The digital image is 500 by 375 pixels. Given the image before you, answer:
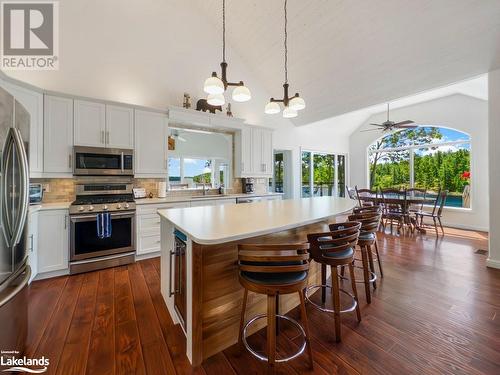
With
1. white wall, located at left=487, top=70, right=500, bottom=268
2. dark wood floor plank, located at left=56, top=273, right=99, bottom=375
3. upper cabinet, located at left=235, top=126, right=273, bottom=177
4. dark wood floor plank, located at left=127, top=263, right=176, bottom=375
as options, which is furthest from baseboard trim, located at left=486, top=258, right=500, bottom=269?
dark wood floor plank, located at left=56, top=273, right=99, bottom=375

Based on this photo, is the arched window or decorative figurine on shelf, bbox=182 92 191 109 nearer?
decorative figurine on shelf, bbox=182 92 191 109

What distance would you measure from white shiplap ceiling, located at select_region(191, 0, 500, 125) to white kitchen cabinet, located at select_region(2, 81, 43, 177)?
3.58 meters

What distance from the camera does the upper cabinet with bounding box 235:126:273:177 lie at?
5109 millimetres

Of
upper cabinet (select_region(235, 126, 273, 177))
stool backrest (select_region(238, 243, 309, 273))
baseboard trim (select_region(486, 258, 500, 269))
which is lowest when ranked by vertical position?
baseboard trim (select_region(486, 258, 500, 269))

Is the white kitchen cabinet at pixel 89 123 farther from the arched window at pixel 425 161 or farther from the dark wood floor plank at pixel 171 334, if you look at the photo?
the arched window at pixel 425 161

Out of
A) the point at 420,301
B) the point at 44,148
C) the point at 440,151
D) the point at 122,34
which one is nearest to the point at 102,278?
the point at 44,148

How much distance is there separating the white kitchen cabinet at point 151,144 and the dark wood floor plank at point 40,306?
5.95 ft

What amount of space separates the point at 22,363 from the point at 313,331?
2.12 metres

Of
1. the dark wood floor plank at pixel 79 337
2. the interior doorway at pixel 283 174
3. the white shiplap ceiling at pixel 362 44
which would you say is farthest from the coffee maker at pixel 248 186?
the dark wood floor plank at pixel 79 337

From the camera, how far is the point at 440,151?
20.1 feet

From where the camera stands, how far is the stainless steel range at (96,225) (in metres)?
2.97

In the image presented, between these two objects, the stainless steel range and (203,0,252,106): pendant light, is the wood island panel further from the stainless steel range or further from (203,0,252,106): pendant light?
the stainless steel range

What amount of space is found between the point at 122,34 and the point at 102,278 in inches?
160

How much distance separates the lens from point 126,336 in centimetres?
181
